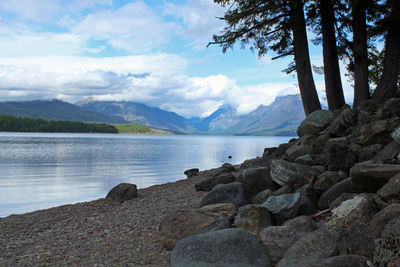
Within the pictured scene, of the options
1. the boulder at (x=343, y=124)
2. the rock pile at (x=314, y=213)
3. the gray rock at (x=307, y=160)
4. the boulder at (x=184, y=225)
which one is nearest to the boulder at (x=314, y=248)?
the rock pile at (x=314, y=213)

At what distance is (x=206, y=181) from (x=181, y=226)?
6.89 m

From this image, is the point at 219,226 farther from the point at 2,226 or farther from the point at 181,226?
the point at 2,226

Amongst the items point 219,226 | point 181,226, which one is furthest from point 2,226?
point 219,226

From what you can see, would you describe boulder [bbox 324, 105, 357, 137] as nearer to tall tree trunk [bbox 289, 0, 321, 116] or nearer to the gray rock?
the gray rock

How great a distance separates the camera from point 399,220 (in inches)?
193

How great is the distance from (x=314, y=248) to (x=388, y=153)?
4.78 metres

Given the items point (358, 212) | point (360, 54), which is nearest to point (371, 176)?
point (358, 212)

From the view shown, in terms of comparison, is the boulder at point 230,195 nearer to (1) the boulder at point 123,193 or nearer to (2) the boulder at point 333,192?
(2) the boulder at point 333,192

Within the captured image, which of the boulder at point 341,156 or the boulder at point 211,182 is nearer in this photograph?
the boulder at point 341,156

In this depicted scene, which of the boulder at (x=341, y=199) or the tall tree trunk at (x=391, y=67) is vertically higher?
the tall tree trunk at (x=391, y=67)

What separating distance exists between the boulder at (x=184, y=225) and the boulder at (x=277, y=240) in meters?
1.21

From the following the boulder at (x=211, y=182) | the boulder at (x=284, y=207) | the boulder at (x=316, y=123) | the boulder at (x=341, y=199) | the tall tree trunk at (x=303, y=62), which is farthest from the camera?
the tall tree trunk at (x=303, y=62)

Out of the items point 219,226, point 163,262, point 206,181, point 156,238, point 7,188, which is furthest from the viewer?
point 7,188

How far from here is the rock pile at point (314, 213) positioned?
16.6 feet
